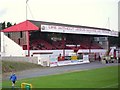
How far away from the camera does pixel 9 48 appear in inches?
2559

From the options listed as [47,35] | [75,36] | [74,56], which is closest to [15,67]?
[74,56]

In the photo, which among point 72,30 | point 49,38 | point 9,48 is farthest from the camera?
point 49,38

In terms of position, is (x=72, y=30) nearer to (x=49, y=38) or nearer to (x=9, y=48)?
(x=49, y=38)

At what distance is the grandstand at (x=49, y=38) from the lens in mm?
61781

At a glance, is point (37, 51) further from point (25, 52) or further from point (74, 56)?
point (74, 56)

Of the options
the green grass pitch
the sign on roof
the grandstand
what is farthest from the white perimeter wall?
the green grass pitch

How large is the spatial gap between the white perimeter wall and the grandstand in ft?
1.03

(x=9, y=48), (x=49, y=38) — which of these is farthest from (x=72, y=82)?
(x=49, y=38)

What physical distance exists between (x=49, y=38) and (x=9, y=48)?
1207 cm

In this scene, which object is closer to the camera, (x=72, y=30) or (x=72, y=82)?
(x=72, y=82)

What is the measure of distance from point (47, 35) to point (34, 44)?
7811mm

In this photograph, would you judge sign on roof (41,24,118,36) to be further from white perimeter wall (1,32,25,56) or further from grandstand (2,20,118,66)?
white perimeter wall (1,32,25,56)

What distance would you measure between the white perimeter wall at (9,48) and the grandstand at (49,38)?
31 cm

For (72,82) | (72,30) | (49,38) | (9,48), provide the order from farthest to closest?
(49,38) → (72,30) → (9,48) → (72,82)
